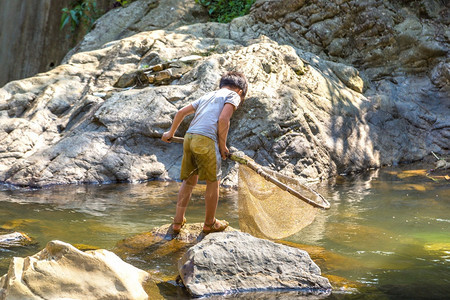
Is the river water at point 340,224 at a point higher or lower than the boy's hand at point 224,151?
lower

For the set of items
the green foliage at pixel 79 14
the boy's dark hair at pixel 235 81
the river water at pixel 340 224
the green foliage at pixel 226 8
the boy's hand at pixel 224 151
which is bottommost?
the river water at pixel 340 224

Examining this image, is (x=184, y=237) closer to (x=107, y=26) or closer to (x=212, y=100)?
(x=212, y=100)

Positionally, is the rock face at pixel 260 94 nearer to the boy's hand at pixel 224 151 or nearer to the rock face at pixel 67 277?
the boy's hand at pixel 224 151

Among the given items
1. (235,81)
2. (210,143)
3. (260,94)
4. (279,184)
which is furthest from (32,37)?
(279,184)

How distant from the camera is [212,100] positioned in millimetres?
5406

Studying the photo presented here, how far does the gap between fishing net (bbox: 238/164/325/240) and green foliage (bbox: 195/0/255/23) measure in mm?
9750

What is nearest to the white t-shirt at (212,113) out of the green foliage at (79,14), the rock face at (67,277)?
the rock face at (67,277)

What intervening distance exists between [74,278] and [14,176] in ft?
18.3

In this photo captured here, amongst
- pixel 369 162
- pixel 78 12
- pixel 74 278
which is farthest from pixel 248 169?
pixel 78 12

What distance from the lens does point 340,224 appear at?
643cm

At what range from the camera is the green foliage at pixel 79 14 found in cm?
1667

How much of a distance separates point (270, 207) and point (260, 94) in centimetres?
471

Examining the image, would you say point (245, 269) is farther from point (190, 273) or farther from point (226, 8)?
point (226, 8)

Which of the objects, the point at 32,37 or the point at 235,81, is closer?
the point at 235,81
